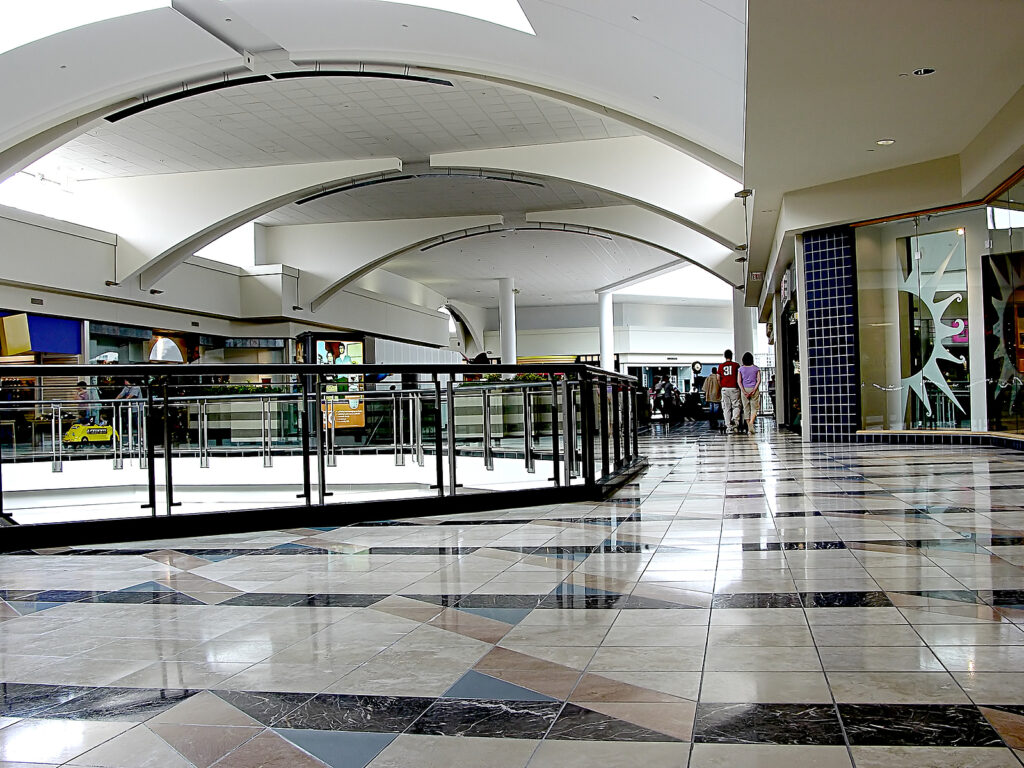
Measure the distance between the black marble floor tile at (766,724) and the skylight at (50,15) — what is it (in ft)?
32.7

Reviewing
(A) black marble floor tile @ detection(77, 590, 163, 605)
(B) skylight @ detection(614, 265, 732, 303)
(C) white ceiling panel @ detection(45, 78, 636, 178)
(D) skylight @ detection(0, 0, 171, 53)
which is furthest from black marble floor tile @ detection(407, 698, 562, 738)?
(B) skylight @ detection(614, 265, 732, 303)

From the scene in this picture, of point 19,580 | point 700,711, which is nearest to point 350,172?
point 19,580

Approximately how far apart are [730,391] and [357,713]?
15.5 meters

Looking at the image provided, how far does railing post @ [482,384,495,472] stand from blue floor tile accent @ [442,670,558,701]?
4.04m

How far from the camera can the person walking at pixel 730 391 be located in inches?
656

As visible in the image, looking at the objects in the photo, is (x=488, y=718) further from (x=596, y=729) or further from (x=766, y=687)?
(x=766, y=687)

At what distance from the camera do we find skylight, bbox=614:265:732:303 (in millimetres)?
35469

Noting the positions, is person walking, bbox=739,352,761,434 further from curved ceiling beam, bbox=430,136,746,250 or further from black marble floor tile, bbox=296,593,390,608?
black marble floor tile, bbox=296,593,390,608

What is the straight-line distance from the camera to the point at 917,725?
192cm

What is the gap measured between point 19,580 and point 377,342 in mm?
22597

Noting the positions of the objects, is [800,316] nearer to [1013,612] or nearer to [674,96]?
[674,96]

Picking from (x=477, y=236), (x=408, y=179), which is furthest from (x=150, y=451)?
(x=477, y=236)

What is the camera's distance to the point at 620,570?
151 inches

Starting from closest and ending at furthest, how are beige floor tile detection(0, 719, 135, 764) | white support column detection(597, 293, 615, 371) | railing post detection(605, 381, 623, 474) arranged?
1. beige floor tile detection(0, 719, 135, 764)
2. railing post detection(605, 381, 623, 474)
3. white support column detection(597, 293, 615, 371)
